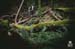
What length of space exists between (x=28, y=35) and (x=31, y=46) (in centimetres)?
11

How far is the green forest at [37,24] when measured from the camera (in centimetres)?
258

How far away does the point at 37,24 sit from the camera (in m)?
2.62

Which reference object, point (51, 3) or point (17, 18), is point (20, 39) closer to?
point (17, 18)

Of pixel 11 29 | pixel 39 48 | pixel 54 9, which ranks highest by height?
pixel 54 9

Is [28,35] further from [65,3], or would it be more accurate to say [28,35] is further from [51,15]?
[65,3]

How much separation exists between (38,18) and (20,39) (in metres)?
0.26

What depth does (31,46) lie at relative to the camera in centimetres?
262

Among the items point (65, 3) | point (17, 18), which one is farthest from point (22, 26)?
point (65, 3)

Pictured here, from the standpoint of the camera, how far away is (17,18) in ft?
8.66

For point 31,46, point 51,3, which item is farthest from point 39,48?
point 51,3

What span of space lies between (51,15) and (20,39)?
37cm

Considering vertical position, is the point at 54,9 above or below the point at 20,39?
above

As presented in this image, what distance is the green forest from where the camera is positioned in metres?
2.58

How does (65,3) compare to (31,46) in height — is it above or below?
above
